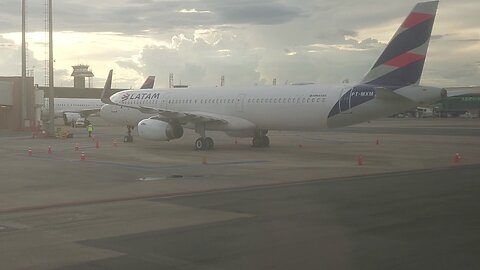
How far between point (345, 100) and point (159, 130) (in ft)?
30.9

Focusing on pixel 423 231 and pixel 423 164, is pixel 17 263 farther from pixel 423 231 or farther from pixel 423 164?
pixel 423 164

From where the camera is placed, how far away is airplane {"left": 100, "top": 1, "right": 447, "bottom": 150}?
2575cm

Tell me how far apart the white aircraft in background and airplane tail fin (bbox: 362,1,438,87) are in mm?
48147

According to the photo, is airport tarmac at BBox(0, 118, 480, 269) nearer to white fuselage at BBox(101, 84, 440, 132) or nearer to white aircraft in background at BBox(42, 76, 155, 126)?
white fuselage at BBox(101, 84, 440, 132)

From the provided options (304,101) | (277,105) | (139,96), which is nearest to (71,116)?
(139,96)

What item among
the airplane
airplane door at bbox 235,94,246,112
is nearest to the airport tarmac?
the airplane

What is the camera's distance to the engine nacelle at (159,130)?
29812mm

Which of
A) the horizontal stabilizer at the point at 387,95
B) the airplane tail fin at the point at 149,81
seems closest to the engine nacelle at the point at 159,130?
the horizontal stabilizer at the point at 387,95

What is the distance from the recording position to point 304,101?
28.7 m

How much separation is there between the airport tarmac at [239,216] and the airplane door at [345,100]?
6.52 metres

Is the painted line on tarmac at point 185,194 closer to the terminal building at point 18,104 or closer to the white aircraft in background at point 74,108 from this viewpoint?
the terminal building at point 18,104

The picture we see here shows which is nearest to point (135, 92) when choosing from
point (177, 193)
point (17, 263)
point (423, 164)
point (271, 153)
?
point (271, 153)

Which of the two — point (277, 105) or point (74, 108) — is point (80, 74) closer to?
point (74, 108)

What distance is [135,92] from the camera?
37.6 m
